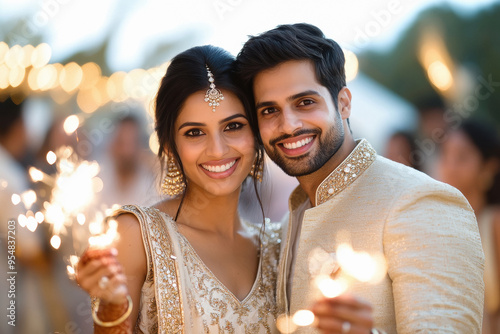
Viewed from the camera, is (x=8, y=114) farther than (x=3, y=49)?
No

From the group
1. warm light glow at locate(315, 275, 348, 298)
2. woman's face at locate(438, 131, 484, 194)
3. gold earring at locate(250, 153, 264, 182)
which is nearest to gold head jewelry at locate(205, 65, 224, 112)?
gold earring at locate(250, 153, 264, 182)

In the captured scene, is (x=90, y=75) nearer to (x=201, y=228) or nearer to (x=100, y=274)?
(x=201, y=228)

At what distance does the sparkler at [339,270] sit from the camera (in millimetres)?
1745

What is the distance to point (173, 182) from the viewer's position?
2.35 metres

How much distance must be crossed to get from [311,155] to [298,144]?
65 millimetres

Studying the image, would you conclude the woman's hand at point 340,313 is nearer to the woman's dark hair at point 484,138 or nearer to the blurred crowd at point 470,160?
the blurred crowd at point 470,160

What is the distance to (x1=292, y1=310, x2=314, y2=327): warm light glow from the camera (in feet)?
5.98

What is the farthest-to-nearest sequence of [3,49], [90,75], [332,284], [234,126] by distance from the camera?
[90,75]
[3,49]
[234,126]
[332,284]

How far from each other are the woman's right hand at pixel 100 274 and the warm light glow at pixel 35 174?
1808 millimetres

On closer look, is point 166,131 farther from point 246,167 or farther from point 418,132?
point 418,132

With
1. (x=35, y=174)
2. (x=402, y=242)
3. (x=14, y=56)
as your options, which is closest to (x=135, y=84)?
(x=14, y=56)

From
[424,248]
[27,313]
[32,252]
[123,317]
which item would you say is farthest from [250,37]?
[27,313]

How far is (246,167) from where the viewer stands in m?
2.23

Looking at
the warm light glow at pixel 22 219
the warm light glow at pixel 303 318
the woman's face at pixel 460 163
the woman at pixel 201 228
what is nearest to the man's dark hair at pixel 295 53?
the woman at pixel 201 228
